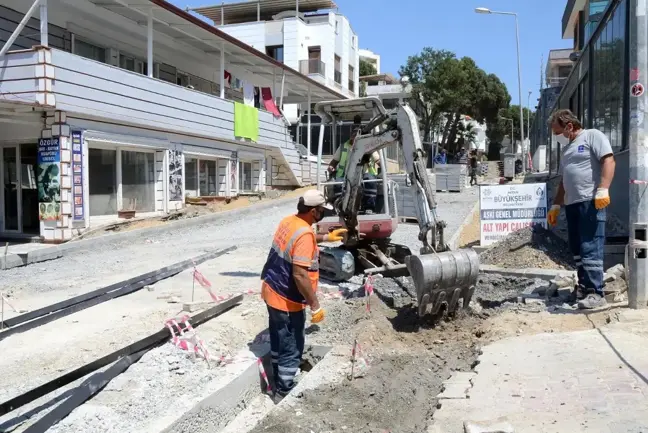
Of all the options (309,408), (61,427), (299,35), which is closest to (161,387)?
(61,427)

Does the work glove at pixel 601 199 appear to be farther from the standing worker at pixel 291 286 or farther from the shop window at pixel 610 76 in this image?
the shop window at pixel 610 76

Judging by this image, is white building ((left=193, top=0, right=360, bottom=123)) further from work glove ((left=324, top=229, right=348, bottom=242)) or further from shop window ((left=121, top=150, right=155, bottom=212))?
work glove ((left=324, top=229, right=348, bottom=242))

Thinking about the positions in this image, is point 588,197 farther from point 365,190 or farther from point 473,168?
point 473,168

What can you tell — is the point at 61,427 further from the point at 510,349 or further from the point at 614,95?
the point at 614,95

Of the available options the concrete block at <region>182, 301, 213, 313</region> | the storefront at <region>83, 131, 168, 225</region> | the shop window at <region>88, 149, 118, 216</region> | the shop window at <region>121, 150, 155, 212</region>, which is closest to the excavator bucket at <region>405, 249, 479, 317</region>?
the concrete block at <region>182, 301, 213, 313</region>

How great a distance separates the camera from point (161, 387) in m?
4.79

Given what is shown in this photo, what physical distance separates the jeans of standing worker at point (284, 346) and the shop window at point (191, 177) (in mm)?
15630

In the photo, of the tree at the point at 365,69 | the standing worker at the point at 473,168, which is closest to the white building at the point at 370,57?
the tree at the point at 365,69

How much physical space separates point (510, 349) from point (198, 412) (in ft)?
8.68

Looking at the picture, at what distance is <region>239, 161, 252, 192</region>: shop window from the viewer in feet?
80.0

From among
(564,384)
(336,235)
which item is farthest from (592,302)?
(336,235)

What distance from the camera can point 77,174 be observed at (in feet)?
47.1

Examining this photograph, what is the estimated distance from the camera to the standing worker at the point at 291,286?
4934 mm

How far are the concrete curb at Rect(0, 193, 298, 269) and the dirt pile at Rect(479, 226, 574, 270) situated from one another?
8.97 m
